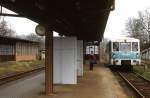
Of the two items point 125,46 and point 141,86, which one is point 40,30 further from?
point 125,46

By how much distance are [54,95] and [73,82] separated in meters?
4.89

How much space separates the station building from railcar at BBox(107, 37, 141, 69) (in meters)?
16.3

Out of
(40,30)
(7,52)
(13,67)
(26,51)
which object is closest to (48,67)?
(40,30)

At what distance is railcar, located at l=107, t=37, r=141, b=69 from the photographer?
3569 cm

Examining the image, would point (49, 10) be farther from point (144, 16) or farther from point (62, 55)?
point (144, 16)

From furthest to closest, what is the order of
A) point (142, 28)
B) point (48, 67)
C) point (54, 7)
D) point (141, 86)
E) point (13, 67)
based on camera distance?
1. point (142, 28)
2. point (13, 67)
3. point (141, 86)
4. point (48, 67)
5. point (54, 7)

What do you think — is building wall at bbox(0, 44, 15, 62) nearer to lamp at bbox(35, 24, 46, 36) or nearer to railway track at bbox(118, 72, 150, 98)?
railway track at bbox(118, 72, 150, 98)

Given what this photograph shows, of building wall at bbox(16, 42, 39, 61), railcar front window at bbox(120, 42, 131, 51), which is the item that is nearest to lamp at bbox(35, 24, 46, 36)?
railcar front window at bbox(120, 42, 131, 51)

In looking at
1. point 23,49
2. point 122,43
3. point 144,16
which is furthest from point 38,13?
point 144,16

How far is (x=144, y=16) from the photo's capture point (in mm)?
103062

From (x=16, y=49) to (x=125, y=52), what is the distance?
27.1 metres

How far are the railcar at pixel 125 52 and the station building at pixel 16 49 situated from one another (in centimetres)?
1634

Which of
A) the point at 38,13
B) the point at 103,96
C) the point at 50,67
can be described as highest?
the point at 38,13

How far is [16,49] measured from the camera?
60250 millimetres
